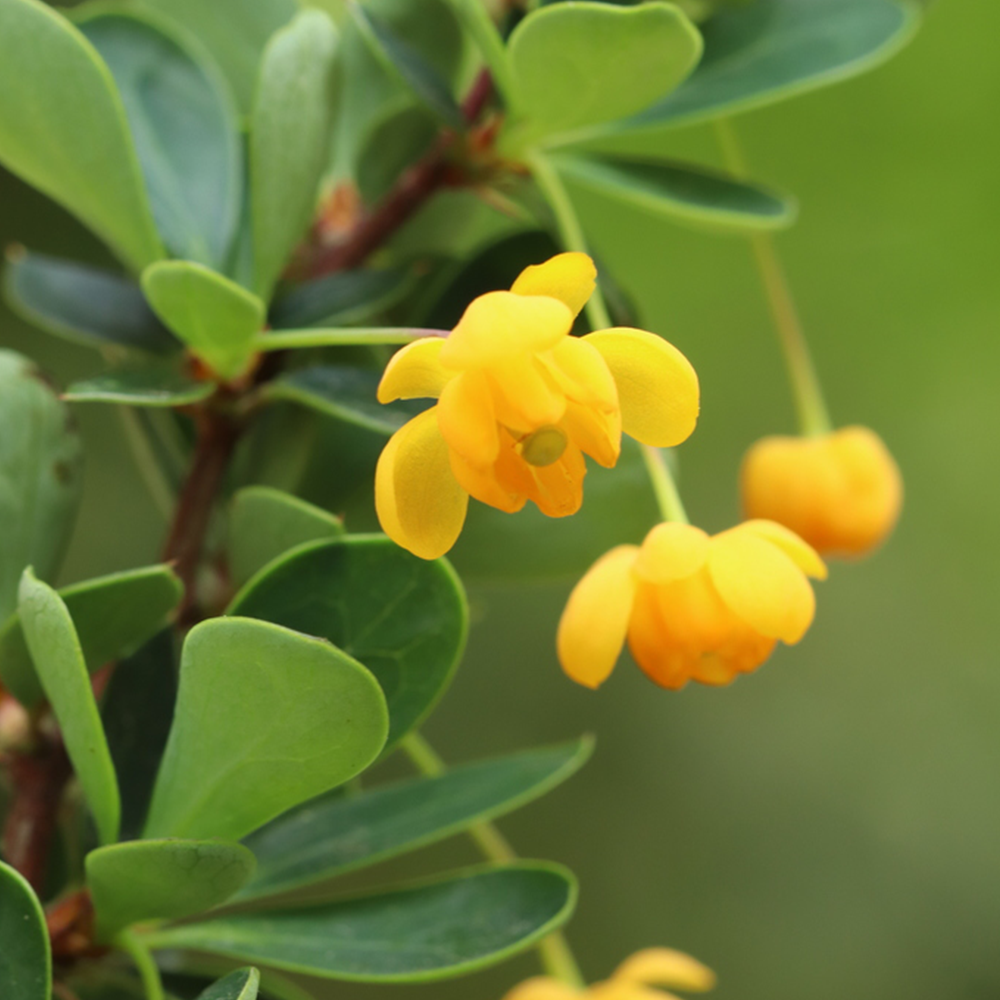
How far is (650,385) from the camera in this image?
46cm

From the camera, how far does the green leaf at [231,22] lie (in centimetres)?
83

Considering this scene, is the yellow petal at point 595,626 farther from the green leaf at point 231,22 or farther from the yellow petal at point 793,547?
the green leaf at point 231,22

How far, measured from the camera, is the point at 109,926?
52cm

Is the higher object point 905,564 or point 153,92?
point 153,92

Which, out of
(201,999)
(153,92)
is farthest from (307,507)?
(153,92)

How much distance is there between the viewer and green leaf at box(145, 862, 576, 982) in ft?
1.75

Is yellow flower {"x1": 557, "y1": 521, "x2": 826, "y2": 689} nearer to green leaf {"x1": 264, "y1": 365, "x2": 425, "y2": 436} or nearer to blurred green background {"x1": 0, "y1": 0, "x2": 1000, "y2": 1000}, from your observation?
green leaf {"x1": 264, "y1": 365, "x2": 425, "y2": 436}

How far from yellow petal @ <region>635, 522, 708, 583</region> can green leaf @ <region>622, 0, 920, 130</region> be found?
298mm

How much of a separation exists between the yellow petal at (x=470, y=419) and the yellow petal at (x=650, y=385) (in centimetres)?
5

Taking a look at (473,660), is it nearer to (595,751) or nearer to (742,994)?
(595,751)

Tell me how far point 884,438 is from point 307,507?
1.84 meters

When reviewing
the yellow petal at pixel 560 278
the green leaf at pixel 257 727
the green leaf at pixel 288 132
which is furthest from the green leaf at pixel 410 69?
the green leaf at pixel 257 727

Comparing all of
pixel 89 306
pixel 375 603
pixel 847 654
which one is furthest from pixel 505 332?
pixel 847 654

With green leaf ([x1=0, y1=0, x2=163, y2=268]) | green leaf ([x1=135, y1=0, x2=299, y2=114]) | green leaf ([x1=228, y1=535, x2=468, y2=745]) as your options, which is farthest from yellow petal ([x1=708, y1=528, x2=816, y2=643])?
green leaf ([x1=135, y1=0, x2=299, y2=114])
